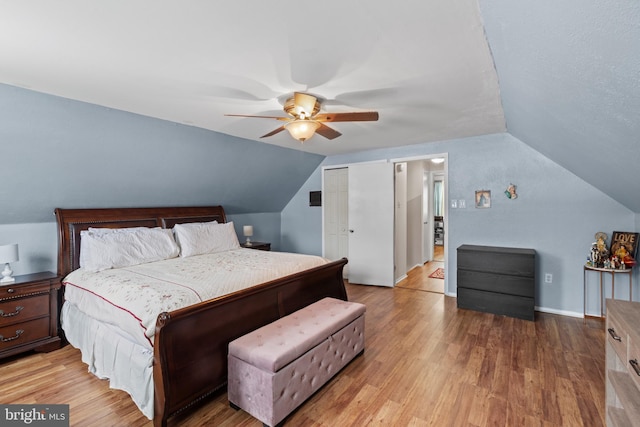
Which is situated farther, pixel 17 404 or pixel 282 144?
pixel 282 144

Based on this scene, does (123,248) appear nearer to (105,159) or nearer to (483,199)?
(105,159)

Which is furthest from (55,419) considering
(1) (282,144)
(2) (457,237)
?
(2) (457,237)

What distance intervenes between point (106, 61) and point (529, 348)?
3998 millimetres

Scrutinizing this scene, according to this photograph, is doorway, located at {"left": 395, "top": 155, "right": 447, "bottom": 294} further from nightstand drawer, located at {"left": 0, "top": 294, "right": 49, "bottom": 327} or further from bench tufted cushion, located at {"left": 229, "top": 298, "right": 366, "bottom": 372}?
nightstand drawer, located at {"left": 0, "top": 294, "right": 49, "bottom": 327}

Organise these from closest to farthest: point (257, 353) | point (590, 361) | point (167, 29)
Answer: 1. point (167, 29)
2. point (257, 353)
3. point (590, 361)

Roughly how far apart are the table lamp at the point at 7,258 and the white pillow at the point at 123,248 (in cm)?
50

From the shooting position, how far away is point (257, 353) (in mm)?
1856

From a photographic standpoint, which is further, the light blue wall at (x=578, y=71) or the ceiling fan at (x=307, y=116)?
the ceiling fan at (x=307, y=116)

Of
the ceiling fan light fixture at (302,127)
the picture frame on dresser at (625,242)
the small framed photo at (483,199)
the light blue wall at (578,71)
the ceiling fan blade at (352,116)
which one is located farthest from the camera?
the small framed photo at (483,199)

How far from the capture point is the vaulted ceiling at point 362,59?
1.25 m

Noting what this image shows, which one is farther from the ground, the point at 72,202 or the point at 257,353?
the point at 72,202

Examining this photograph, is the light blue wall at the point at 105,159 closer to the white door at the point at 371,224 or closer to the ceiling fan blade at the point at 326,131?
the white door at the point at 371,224

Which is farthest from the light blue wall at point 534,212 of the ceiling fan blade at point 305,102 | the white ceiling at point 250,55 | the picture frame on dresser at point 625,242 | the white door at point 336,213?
the ceiling fan blade at point 305,102

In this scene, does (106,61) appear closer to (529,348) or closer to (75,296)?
(75,296)
